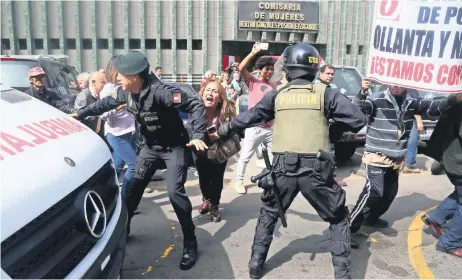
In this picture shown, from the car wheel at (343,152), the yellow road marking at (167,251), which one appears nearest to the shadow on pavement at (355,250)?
the yellow road marking at (167,251)

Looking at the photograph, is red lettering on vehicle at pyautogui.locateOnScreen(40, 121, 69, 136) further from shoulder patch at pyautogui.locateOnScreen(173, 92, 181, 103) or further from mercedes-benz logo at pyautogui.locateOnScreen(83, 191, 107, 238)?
shoulder patch at pyautogui.locateOnScreen(173, 92, 181, 103)

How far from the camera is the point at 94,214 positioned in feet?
6.91

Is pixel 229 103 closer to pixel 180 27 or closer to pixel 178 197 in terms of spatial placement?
pixel 178 197

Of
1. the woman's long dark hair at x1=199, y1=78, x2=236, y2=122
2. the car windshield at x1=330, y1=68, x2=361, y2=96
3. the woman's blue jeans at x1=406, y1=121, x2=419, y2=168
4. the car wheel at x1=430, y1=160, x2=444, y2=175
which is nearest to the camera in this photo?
the woman's long dark hair at x1=199, y1=78, x2=236, y2=122

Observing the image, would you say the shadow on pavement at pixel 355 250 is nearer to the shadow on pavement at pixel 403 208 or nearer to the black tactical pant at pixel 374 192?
the shadow on pavement at pixel 403 208

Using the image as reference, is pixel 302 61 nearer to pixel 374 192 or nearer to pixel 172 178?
pixel 172 178

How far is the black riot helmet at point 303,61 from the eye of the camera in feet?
9.55

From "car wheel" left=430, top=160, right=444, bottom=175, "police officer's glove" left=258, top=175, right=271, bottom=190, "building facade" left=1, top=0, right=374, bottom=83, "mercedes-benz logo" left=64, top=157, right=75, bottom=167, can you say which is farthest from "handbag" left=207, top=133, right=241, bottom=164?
"building facade" left=1, top=0, right=374, bottom=83

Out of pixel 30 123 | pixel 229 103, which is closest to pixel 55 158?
pixel 30 123

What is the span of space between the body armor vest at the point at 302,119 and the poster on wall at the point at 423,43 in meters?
0.90

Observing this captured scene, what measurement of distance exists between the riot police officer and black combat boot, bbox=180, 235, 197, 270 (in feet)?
2.90

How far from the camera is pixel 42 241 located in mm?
1677

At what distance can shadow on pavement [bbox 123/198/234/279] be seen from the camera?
10.6 feet

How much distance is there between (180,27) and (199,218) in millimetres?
24958
